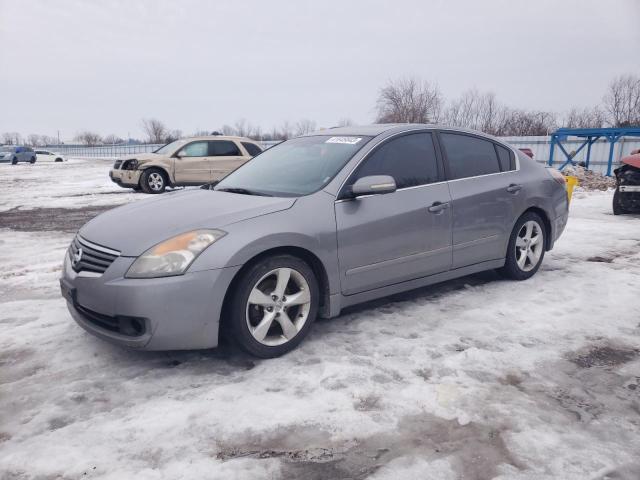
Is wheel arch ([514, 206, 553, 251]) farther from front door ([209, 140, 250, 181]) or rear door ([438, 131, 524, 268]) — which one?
front door ([209, 140, 250, 181])

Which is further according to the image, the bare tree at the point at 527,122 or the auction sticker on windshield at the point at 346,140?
the bare tree at the point at 527,122

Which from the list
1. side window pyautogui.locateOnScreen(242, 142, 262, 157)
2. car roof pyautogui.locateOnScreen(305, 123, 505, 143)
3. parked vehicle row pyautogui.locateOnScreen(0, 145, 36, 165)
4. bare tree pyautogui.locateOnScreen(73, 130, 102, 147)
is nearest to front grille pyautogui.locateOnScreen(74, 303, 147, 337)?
car roof pyautogui.locateOnScreen(305, 123, 505, 143)

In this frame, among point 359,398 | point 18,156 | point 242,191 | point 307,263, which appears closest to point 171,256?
point 307,263

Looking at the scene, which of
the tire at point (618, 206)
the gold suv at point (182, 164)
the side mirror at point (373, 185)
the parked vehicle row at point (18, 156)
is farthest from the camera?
the parked vehicle row at point (18, 156)

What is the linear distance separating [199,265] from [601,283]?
411cm

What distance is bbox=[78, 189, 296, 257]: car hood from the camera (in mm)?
3303

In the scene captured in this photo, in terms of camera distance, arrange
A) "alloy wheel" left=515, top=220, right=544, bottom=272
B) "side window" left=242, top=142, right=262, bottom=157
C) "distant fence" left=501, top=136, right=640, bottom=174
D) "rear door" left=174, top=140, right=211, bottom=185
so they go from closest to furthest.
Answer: "alloy wheel" left=515, top=220, right=544, bottom=272 → "rear door" left=174, top=140, right=211, bottom=185 → "side window" left=242, top=142, right=262, bottom=157 → "distant fence" left=501, top=136, right=640, bottom=174

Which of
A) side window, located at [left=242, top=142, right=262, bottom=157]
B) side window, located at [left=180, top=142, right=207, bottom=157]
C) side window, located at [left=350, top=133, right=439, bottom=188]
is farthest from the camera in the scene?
side window, located at [left=242, top=142, right=262, bottom=157]

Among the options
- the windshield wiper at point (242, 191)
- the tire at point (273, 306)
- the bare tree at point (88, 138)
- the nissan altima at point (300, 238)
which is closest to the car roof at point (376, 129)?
the nissan altima at point (300, 238)

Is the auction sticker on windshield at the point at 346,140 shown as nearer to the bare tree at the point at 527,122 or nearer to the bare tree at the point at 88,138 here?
the bare tree at the point at 527,122

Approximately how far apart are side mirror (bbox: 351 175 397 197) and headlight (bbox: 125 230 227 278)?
3.55 feet

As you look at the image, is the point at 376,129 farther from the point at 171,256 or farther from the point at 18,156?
the point at 18,156

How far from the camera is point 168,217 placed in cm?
354

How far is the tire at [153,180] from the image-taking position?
553 inches
